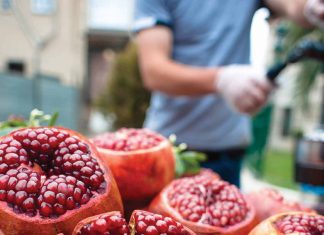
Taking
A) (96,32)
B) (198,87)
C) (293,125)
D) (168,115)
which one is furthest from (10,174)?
(293,125)

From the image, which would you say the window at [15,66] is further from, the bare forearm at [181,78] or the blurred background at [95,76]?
the bare forearm at [181,78]

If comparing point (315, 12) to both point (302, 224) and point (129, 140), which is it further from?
point (302, 224)

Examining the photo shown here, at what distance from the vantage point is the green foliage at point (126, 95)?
10180 millimetres

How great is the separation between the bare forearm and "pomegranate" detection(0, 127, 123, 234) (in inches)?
40.2

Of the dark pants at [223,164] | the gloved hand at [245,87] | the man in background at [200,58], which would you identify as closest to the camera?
the gloved hand at [245,87]

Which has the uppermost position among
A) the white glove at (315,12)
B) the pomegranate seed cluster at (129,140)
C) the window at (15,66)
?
the white glove at (315,12)

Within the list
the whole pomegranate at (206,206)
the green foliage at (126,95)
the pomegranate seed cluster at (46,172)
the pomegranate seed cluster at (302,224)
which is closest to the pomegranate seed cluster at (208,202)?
the whole pomegranate at (206,206)

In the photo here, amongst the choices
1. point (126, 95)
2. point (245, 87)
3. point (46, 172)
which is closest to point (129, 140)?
point (46, 172)

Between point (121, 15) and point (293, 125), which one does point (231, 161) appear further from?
point (293, 125)

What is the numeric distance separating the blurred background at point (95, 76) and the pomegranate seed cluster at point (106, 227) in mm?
6364

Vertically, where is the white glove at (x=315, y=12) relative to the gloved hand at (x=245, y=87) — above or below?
above

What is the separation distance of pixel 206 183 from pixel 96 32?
14316mm

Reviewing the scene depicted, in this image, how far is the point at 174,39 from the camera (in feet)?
Result: 6.48

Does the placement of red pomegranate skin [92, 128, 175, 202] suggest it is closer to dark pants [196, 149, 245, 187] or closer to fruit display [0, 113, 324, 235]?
fruit display [0, 113, 324, 235]
